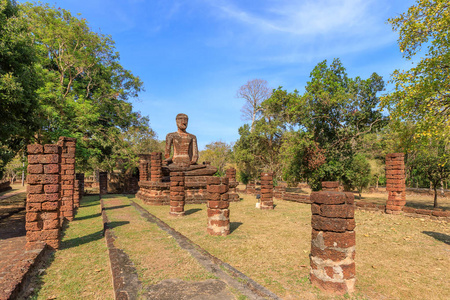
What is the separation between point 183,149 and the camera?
15625 millimetres

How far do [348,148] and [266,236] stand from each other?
522 inches

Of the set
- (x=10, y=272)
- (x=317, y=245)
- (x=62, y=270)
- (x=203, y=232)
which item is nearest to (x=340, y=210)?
(x=317, y=245)

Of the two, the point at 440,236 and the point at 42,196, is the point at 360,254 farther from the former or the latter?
the point at 42,196

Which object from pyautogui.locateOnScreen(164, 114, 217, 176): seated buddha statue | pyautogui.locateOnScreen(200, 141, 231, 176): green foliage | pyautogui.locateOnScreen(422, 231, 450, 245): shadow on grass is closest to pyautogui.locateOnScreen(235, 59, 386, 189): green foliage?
pyautogui.locateOnScreen(164, 114, 217, 176): seated buddha statue

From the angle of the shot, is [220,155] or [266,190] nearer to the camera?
[266,190]

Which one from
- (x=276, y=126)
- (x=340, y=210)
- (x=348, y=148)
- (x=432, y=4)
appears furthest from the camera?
(x=276, y=126)

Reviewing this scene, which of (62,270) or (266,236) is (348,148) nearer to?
(266,236)

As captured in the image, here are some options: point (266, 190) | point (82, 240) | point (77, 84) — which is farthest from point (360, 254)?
point (77, 84)

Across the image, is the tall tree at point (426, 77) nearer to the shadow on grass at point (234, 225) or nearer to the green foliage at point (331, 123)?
the green foliage at point (331, 123)

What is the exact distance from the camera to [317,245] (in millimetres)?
4102

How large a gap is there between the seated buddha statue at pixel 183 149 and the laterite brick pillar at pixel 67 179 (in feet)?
19.6

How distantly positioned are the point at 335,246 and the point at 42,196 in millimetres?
6627

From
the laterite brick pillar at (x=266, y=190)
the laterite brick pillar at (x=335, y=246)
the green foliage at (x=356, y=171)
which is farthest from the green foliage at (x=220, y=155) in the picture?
the laterite brick pillar at (x=335, y=246)

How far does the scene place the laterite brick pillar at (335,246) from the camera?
3.89 m
